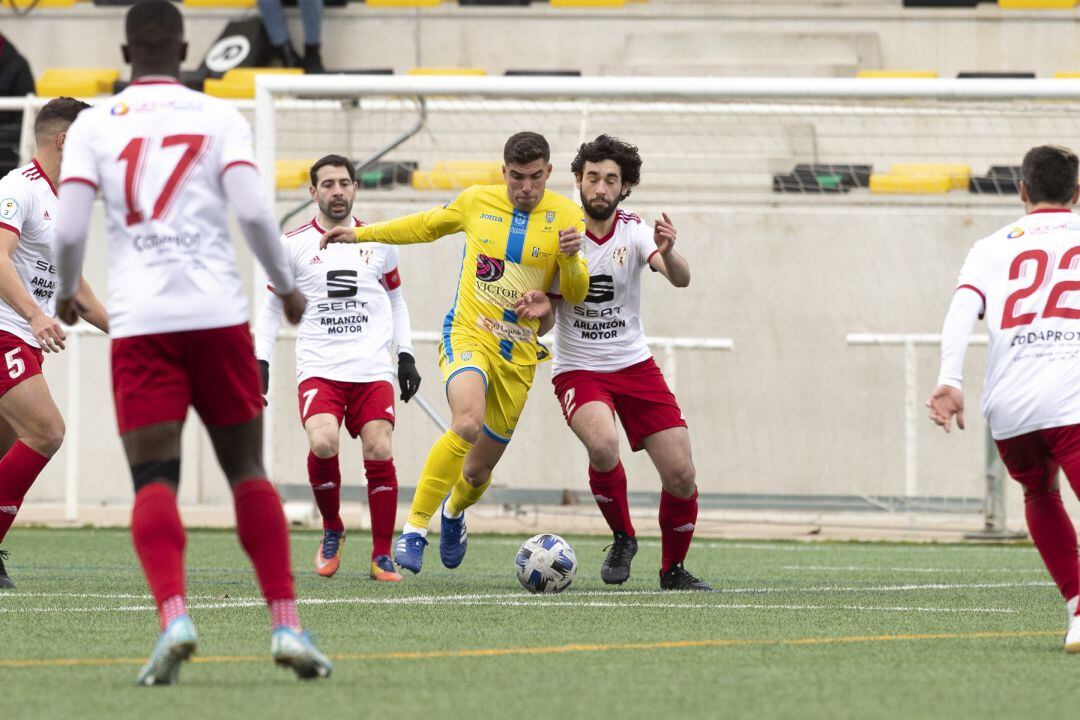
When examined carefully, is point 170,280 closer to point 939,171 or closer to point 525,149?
point 525,149

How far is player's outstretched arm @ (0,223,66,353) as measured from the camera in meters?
7.23

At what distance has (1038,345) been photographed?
609 centimetres

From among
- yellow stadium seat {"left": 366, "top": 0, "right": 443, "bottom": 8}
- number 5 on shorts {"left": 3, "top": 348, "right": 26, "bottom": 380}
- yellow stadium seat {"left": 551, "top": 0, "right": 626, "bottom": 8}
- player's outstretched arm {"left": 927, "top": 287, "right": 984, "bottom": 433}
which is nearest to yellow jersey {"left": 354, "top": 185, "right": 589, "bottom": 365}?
number 5 on shorts {"left": 3, "top": 348, "right": 26, "bottom": 380}

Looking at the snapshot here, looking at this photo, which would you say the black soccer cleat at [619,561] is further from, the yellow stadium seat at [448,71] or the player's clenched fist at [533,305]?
the yellow stadium seat at [448,71]

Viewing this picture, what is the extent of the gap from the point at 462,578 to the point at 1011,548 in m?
4.82

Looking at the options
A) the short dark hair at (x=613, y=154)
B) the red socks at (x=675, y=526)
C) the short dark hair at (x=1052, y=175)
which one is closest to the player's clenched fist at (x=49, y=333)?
the short dark hair at (x=613, y=154)

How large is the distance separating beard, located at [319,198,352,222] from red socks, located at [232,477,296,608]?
436 cm

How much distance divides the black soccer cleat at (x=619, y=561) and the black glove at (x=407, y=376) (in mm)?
1360

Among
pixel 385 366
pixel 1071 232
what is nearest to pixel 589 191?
pixel 385 366

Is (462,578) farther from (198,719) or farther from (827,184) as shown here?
(827,184)

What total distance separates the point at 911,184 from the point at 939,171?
28 cm

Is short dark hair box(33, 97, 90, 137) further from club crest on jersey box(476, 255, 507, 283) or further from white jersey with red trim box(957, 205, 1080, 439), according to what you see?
white jersey with red trim box(957, 205, 1080, 439)

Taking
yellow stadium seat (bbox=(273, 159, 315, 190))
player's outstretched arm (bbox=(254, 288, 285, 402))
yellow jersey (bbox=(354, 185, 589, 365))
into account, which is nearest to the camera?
yellow jersey (bbox=(354, 185, 589, 365))

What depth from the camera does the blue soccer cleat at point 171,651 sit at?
186 inches
